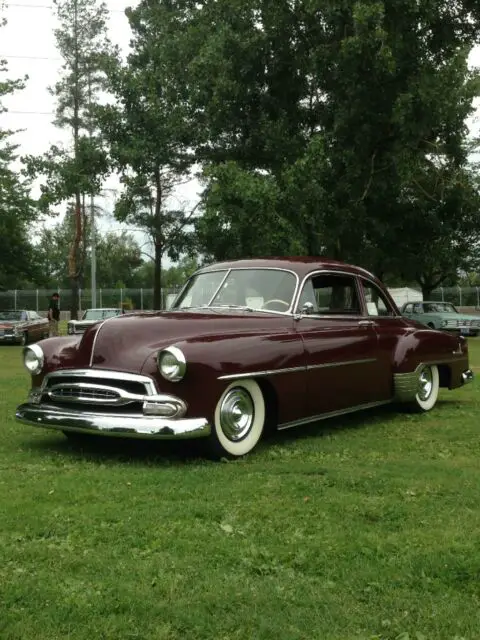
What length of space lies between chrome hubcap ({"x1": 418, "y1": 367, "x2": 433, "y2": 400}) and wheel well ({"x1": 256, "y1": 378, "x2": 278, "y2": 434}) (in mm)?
2778

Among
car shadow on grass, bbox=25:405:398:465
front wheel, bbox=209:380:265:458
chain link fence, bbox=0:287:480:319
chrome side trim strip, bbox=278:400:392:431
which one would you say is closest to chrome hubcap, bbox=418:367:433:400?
chrome side trim strip, bbox=278:400:392:431

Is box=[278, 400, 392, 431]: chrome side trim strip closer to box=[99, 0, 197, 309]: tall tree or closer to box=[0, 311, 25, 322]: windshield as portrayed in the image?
box=[99, 0, 197, 309]: tall tree

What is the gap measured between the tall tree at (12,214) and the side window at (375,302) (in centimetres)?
2264

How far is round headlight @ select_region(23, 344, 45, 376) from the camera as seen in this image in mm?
6273

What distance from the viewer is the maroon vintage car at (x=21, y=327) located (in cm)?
2564

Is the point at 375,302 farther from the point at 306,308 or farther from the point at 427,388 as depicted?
the point at 306,308

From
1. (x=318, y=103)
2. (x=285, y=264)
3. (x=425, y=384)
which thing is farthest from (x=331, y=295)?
(x=318, y=103)

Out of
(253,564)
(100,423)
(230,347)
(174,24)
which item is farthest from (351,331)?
(174,24)

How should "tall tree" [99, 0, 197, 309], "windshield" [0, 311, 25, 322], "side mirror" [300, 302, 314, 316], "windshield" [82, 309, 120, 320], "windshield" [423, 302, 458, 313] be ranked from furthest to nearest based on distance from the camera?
"windshield" [423, 302, 458, 313], "windshield" [82, 309, 120, 320], "windshield" [0, 311, 25, 322], "tall tree" [99, 0, 197, 309], "side mirror" [300, 302, 314, 316]

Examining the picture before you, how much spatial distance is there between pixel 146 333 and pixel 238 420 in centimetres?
102

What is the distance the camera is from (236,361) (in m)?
5.72

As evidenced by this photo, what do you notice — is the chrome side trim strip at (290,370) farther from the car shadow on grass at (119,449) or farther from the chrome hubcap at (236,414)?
Result: the car shadow on grass at (119,449)

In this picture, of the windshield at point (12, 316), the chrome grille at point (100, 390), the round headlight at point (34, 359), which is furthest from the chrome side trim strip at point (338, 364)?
the windshield at point (12, 316)

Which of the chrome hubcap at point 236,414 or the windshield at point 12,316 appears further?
the windshield at point 12,316
